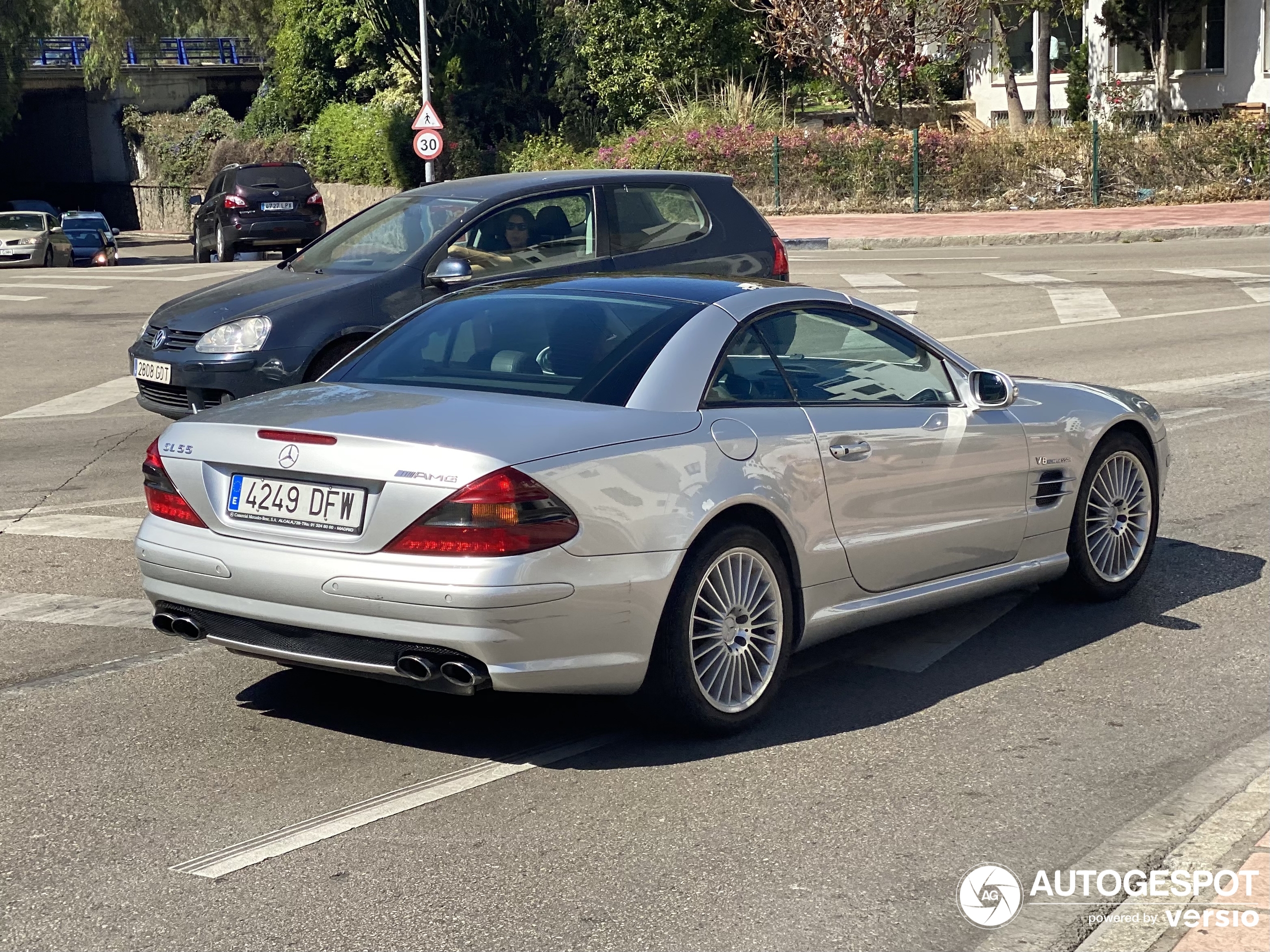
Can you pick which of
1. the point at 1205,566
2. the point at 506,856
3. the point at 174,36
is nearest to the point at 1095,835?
the point at 506,856

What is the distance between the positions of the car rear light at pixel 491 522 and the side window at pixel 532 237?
585 cm

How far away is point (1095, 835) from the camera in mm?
4566

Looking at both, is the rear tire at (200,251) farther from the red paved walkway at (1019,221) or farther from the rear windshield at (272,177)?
the red paved walkway at (1019,221)

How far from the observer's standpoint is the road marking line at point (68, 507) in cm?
881

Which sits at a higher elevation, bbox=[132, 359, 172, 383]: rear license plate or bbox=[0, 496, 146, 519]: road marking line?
bbox=[132, 359, 172, 383]: rear license plate

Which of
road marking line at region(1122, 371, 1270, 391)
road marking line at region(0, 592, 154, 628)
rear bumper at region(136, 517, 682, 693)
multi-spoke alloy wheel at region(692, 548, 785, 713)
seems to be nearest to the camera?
rear bumper at region(136, 517, 682, 693)

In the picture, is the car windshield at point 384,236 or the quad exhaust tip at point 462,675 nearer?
the quad exhaust tip at point 462,675

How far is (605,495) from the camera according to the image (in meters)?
4.87

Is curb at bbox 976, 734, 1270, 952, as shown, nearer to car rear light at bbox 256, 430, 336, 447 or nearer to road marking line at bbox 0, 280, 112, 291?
car rear light at bbox 256, 430, 336, 447

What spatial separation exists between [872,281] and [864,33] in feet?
55.6

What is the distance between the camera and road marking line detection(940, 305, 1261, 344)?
15648 mm

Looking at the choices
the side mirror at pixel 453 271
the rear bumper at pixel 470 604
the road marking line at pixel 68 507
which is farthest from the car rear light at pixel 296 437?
the side mirror at pixel 453 271

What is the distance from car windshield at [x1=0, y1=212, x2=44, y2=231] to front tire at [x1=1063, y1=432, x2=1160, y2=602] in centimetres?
2995

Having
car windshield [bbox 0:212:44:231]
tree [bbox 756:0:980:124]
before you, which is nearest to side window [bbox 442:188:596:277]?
car windshield [bbox 0:212:44:231]
